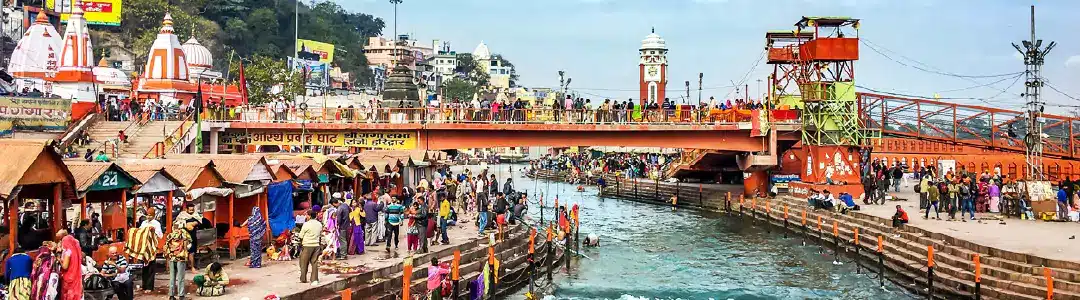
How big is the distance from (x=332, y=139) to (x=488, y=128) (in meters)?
6.65

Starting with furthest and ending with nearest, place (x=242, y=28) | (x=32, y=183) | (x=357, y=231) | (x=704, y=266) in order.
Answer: (x=242, y=28) < (x=704, y=266) < (x=357, y=231) < (x=32, y=183)

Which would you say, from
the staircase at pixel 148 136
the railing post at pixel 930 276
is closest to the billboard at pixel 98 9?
the staircase at pixel 148 136

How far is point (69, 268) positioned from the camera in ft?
42.9

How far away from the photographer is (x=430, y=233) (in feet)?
73.7

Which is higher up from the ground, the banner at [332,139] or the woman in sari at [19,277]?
the banner at [332,139]

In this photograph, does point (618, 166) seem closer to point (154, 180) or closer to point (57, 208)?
point (154, 180)

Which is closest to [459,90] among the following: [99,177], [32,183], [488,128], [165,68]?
[165,68]

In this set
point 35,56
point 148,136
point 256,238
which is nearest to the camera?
point 256,238

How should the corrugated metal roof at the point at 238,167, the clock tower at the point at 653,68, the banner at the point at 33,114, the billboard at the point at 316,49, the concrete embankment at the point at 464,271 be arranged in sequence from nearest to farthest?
the concrete embankment at the point at 464,271
the corrugated metal roof at the point at 238,167
the banner at the point at 33,114
the billboard at the point at 316,49
the clock tower at the point at 653,68

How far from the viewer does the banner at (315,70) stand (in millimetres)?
95875

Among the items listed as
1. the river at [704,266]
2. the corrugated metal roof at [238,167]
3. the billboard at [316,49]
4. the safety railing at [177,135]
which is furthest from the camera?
the billboard at [316,49]

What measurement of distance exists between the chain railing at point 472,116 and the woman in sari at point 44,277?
88.1 ft

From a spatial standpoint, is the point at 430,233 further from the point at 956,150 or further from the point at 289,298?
the point at 956,150

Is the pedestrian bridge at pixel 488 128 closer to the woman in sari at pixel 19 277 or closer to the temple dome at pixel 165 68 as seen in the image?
the temple dome at pixel 165 68
